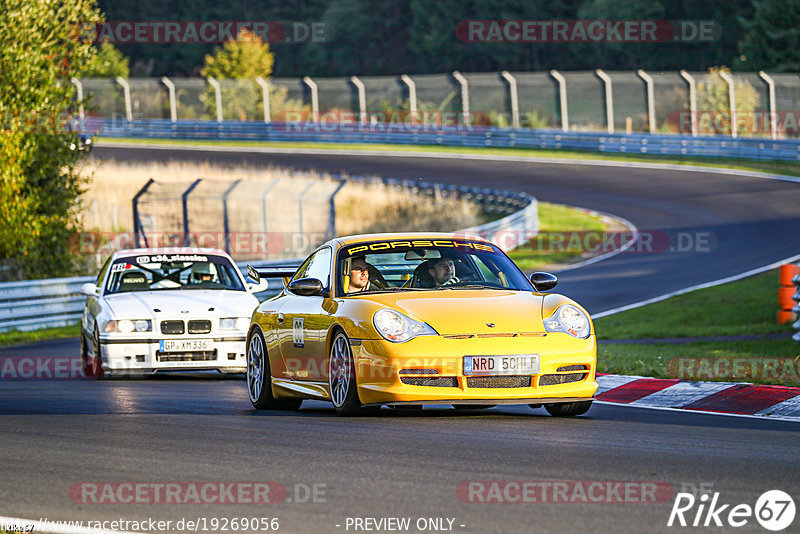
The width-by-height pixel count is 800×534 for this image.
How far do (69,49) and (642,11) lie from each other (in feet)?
168

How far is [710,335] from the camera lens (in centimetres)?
1689

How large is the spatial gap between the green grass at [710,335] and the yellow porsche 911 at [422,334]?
2.93 meters

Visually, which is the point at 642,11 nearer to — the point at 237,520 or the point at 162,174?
the point at 162,174

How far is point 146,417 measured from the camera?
10.0 m

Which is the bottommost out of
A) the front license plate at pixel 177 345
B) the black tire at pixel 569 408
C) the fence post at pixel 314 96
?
the front license plate at pixel 177 345

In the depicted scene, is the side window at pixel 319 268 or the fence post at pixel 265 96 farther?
the fence post at pixel 265 96

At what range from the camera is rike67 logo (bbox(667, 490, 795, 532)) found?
572 cm

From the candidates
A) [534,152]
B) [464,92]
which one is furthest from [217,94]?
[534,152]

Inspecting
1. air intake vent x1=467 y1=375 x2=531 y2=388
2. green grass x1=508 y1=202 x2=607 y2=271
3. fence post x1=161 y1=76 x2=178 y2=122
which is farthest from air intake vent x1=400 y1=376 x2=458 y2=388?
fence post x1=161 y1=76 x2=178 y2=122

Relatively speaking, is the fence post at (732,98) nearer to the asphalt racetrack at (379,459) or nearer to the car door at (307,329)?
the asphalt racetrack at (379,459)

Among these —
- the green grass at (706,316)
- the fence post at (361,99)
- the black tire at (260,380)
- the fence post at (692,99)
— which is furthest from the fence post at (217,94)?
the black tire at (260,380)

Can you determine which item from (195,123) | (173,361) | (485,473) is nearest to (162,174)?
(195,123)

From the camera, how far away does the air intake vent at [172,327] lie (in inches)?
546

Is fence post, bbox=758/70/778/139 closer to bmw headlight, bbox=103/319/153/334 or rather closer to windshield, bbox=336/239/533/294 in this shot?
bmw headlight, bbox=103/319/153/334
